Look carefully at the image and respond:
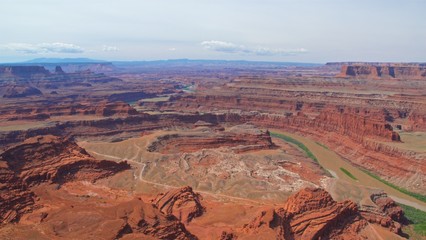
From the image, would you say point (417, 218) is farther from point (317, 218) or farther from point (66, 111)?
point (66, 111)

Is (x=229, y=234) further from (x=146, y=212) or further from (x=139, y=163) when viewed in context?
(x=139, y=163)

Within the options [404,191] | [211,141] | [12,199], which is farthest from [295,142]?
[12,199]

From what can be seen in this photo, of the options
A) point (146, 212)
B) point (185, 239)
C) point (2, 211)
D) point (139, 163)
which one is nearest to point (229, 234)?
point (185, 239)

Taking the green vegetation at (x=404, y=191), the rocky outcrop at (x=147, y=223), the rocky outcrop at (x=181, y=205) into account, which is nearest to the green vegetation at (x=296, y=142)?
the green vegetation at (x=404, y=191)

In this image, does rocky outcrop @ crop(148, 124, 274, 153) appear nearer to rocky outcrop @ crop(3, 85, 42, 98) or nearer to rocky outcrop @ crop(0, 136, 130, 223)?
rocky outcrop @ crop(0, 136, 130, 223)

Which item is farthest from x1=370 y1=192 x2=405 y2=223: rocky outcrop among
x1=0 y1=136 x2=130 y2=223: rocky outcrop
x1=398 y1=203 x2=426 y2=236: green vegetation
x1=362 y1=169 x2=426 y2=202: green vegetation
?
x1=0 y1=136 x2=130 y2=223: rocky outcrop
